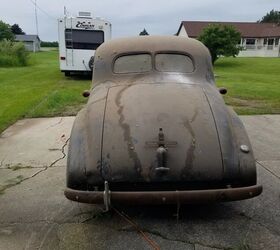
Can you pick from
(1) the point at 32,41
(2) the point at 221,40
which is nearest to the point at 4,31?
(1) the point at 32,41

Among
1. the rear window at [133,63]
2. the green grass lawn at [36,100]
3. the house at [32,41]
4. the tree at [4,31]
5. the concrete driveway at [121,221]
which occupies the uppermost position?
the rear window at [133,63]

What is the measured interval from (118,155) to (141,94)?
1037 mm

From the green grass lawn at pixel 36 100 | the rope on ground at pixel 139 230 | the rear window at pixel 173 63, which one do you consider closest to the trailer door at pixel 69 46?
the green grass lawn at pixel 36 100

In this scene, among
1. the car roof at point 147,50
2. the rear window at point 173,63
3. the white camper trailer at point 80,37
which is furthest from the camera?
the white camper trailer at point 80,37

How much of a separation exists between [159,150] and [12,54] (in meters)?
26.5

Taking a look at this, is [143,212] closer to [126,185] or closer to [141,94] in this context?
[126,185]

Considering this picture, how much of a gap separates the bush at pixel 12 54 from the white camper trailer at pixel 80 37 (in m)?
Answer: 11.4

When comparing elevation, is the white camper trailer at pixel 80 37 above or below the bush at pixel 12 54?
above

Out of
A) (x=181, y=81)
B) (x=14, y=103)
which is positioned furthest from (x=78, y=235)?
(x=14, y=103)

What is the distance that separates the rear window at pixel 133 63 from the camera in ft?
17.6

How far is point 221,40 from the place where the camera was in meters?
31.8

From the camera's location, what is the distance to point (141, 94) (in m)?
4.66

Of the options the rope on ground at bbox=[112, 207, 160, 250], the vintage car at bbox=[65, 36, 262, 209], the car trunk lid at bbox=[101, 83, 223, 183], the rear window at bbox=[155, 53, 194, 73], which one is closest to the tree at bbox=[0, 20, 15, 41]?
the rear window at bbox=[155, 53, 194, 73]

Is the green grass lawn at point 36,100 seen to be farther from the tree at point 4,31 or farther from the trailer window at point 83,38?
the tree at point 4,31
